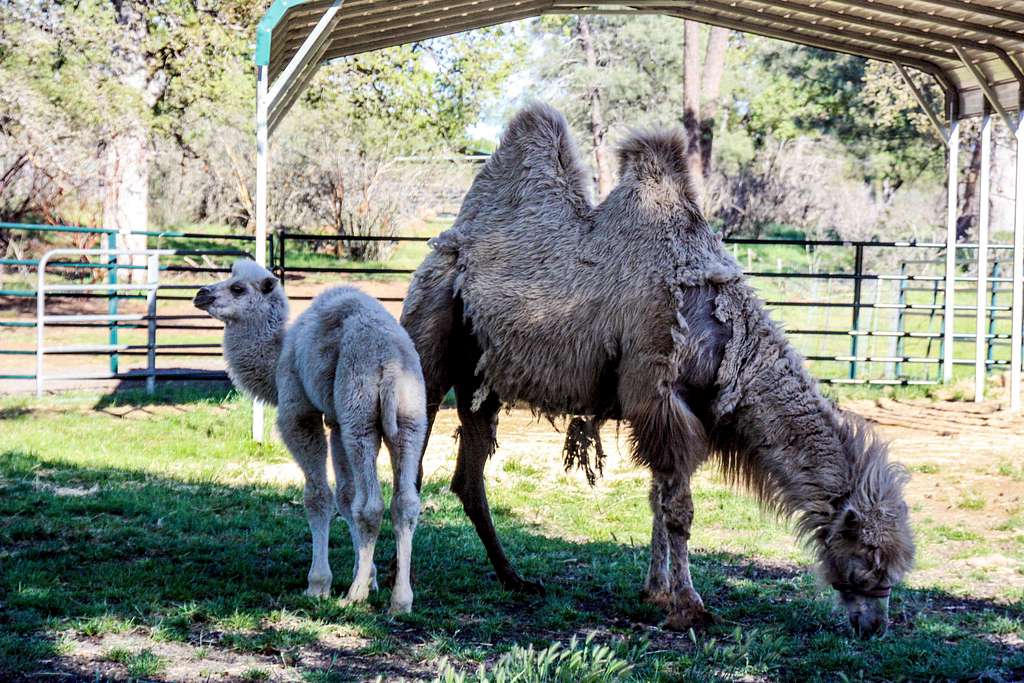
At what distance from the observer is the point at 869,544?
16.4ft

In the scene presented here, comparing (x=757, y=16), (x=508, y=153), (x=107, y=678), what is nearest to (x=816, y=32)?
(x=757, y=16)

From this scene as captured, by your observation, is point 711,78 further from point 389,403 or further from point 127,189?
point 389,403

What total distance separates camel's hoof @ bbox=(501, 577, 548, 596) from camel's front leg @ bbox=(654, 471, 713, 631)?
73cm

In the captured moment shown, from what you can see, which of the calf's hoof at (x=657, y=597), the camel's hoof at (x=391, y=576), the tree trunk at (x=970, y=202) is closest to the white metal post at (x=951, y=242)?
the calf's hoof at (x=657, y=597)

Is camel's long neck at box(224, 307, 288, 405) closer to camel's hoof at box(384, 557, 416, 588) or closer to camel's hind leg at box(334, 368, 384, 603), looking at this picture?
camel's hind leg at box(334, 368, 384, 603)

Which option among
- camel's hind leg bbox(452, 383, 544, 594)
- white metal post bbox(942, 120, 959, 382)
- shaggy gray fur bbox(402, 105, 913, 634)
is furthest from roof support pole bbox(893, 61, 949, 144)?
camel's hind leg bbox(452, 383, 544, 594)

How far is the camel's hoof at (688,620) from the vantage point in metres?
5.36

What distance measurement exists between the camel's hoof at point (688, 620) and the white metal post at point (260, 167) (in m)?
5.20

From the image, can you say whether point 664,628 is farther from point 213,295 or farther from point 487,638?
point 213,295

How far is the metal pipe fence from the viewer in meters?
13.0

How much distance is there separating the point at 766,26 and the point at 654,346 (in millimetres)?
7719

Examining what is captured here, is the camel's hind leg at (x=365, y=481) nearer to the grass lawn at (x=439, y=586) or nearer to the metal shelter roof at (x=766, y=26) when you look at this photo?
the grass lawn at (x=439, y=586)

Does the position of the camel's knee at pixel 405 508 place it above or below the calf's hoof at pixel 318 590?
above

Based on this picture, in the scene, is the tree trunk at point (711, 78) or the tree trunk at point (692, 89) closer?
the tree trunk at point (692, 89)
